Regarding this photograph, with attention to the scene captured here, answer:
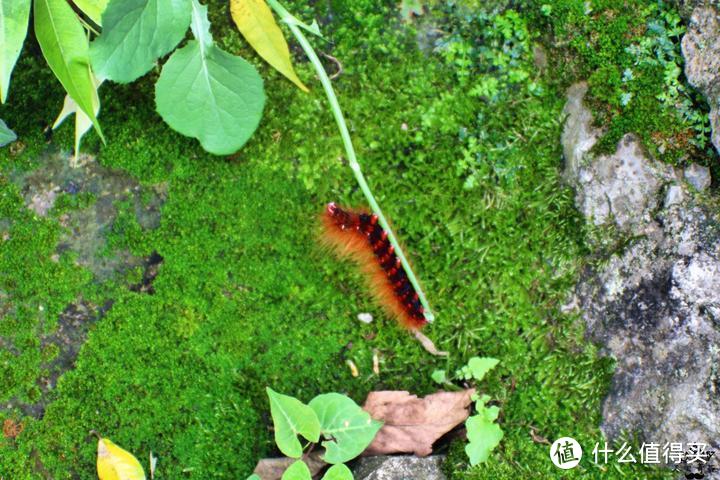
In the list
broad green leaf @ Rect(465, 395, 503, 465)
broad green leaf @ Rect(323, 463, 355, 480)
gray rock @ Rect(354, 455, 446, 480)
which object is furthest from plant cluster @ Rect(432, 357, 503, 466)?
broad green leaf @ Rect(323, 463, 355, 480)

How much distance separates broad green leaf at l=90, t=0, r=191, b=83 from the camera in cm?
298

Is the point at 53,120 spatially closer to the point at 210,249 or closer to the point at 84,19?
the point at 84,19

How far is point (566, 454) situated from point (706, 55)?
195cm

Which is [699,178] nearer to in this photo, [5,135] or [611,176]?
[611,176]

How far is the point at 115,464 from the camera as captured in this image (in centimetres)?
344

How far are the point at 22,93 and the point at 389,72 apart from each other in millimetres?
1830

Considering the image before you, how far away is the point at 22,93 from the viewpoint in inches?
140

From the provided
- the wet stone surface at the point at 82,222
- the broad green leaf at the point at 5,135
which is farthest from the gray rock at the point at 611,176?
the broad green leaf at the point at 5,135

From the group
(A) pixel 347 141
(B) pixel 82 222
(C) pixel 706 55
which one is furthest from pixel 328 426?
(C) pixel 706 55

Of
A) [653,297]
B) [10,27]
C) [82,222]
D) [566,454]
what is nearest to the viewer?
[10,27]

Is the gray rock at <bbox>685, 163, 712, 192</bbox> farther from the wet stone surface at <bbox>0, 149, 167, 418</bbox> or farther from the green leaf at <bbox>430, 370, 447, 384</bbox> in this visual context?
the wet stone surface at <bbox>0, 149, 167, 418</bbox>

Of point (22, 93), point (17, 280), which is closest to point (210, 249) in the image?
point (17, 280)

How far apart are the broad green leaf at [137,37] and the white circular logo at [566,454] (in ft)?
8.36

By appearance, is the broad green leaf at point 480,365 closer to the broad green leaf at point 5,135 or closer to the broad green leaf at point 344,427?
the broad green leaf at point 344,427
